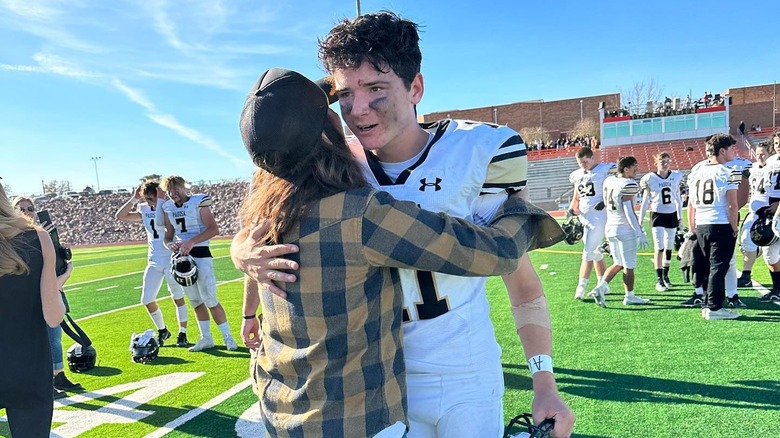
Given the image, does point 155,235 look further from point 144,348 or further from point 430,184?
point 430,184

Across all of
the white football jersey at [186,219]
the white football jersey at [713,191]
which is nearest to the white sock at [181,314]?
the white football jersey at [186,219]

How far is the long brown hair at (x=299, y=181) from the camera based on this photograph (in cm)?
129

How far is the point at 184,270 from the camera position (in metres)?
6.50

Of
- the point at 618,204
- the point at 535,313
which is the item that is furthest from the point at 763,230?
the point at 535,313

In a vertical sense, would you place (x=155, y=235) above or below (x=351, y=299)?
below

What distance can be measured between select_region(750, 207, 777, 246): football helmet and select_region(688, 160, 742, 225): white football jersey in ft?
3.36

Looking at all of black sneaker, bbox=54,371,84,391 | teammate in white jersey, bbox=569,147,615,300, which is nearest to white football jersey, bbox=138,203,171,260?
black sneaker, bbox=54,371,84,391

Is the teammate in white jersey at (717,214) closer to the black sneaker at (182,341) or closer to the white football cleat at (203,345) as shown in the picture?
the white football cleat at (203,345)

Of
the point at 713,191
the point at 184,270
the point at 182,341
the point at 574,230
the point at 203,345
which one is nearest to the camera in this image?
the point at 713,191

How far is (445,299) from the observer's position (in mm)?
1540

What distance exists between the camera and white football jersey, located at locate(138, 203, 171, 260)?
23.2ft

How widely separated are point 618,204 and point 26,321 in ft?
22.2

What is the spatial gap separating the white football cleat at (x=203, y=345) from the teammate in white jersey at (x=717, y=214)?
6.06 metres

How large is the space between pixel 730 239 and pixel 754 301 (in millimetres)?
1317
